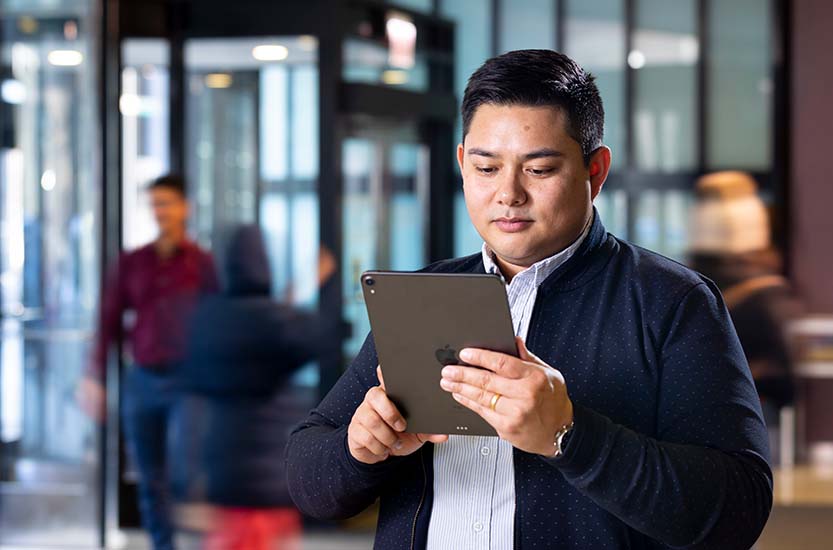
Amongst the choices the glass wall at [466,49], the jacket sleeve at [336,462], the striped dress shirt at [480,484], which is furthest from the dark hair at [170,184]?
the striped dress shirt at [480,484]

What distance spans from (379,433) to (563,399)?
→ 25cm

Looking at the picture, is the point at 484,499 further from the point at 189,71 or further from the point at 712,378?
the point at 189,71

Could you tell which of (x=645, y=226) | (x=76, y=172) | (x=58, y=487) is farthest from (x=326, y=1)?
(x=58, y=487)

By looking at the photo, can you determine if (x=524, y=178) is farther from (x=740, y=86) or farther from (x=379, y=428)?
(x=740, y=86)

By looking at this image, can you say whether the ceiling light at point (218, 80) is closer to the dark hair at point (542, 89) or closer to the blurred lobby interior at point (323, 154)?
the blurred lobby interior at point (323, 154)

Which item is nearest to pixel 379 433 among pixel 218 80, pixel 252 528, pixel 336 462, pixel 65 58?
pixel 336 462

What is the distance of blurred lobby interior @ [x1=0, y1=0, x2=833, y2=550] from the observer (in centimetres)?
421

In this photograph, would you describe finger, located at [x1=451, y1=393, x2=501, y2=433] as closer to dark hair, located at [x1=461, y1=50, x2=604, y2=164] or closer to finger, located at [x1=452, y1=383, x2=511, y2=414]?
finger, located at [x1=452, y1=383, x2=511, y2=414]

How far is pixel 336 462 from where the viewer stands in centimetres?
Answer: 146

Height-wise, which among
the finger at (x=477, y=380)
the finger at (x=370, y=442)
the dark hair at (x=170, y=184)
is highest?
the dark hair at (x=170, y=184)

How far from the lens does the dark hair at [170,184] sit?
441 centimetres

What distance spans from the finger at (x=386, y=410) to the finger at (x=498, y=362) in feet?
0.48

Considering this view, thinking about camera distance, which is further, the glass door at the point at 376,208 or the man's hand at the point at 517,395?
the glass door at the point at 376,208

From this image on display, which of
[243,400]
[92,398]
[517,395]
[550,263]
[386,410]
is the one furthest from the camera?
[92,398]
